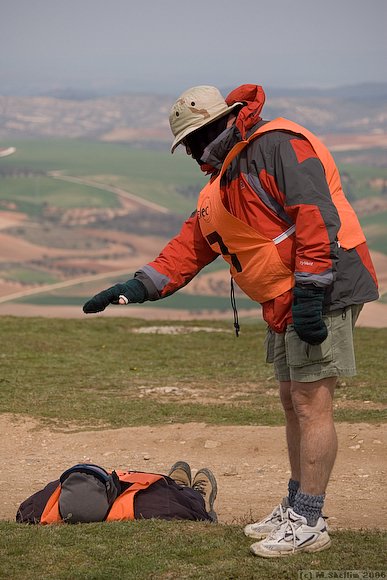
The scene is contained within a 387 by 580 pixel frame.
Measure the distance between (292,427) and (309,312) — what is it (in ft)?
3.07

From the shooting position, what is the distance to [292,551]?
534 cm

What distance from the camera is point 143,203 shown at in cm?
13462

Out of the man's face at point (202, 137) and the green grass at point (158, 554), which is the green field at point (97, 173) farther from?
the man's face at point (202, 137)

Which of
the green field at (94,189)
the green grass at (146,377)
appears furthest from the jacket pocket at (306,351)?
the green field at (94,189)

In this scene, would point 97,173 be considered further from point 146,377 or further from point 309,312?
point 309,312

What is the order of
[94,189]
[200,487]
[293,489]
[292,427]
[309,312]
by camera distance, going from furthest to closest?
[94,189] → [200,487] → [293,489] → [292,427] → [309,312]

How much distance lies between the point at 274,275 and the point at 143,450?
14.8ft

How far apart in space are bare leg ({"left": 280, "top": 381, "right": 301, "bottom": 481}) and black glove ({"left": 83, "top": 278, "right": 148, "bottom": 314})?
1.02 m

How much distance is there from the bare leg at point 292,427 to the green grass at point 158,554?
456 mm

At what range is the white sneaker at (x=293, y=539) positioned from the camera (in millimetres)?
5305


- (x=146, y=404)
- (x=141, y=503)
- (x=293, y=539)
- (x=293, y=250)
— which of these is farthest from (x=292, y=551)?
(x=146, y=404)

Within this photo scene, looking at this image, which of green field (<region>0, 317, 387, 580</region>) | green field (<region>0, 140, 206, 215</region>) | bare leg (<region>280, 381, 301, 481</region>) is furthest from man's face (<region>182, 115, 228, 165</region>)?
green field (<region>0, 140, 206, 215</region>)

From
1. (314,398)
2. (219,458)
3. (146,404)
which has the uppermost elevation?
(314,398)

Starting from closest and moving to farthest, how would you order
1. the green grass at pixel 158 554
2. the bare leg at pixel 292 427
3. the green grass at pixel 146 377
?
the green grass at pixel 158 554
the bare leg at pixel 292 427
the green grass at pixel 146 377
